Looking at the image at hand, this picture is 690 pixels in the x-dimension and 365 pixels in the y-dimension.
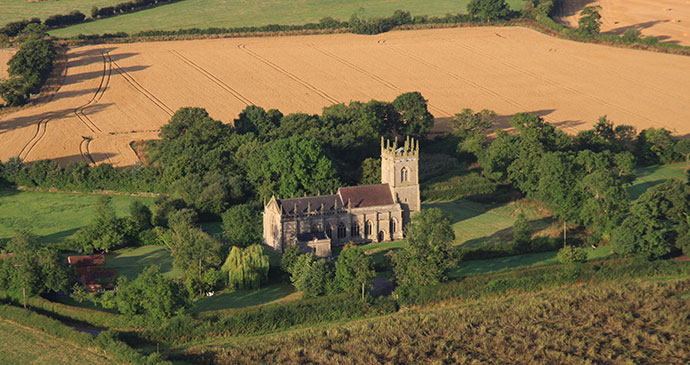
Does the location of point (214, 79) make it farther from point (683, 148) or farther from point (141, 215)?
point (683, 148)

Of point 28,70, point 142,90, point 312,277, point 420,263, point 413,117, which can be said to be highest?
point 28,70

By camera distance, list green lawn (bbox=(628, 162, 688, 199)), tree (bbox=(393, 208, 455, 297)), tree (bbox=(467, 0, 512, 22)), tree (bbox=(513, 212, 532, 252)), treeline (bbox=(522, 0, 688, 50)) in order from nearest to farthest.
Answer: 1. tree (bbox=(393, 208, 455, 297))
2. tree (bbox=(513, 212, 532, 252))
3. green lawn (bbox=(628, 162, 688, 199))
4. treeline (bbox=(522, 0, 688, 50))
5. tree (bbox=(467, 0, 512, 22))

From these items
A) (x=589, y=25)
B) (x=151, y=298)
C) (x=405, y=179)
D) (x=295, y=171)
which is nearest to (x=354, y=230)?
(x=405, y=179)

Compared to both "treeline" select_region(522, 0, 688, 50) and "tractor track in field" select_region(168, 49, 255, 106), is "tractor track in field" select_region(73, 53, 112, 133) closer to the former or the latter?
"tractor track in field" select_region(168, 49, 255, 106)

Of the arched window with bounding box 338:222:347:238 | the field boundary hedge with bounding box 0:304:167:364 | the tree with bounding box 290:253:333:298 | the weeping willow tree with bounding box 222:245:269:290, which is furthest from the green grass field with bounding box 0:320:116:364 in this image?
the arched window with bounding box 338:222:347:238

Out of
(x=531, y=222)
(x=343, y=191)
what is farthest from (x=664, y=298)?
(x=343, y=191)

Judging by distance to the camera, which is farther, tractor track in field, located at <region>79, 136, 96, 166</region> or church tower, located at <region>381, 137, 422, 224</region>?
tractor track in field, located at <region>79, 136, 96, 166</region>

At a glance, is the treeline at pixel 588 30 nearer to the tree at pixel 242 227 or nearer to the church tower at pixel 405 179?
the church tower at pixel 405 179

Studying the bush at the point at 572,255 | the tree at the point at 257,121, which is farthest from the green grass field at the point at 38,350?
the tree at the point at 257,121
